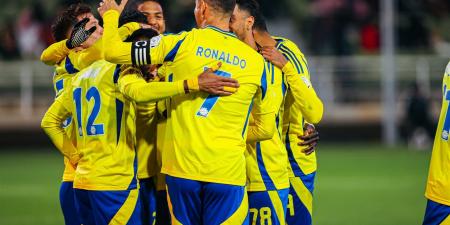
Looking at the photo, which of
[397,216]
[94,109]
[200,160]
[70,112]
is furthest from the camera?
[397,216]

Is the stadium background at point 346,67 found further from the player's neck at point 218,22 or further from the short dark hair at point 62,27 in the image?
the player's neck at point 218,22

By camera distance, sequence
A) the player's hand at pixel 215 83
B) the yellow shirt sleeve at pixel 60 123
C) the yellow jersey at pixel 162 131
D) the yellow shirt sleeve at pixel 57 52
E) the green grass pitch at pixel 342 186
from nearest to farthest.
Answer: the player's hand at pixel 215 83 → the yellow jersey at pixel 162 131 → the yellow shirt sleeve at pixel 60 123 → the yellow shirt sleeve at pixel 57 52 → the green grass pitch at pixel 342 186

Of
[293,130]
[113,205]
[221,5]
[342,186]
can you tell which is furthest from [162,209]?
[342,186]

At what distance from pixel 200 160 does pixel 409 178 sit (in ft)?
37.0

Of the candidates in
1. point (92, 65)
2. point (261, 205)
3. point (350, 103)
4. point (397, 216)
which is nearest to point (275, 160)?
point (261, 205)

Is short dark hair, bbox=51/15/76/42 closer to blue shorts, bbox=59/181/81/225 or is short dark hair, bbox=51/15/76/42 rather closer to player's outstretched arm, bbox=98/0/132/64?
player's outstretched arm, bbox=98/0/132/64

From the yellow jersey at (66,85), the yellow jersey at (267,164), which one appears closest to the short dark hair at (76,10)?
the yellow jersey at (66,85)

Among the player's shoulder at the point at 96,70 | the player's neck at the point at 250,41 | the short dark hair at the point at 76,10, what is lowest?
the player's shoulder at the point at 96,70

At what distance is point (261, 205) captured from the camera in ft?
24.2

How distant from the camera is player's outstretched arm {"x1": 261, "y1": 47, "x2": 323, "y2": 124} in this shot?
Answer: 724 cm

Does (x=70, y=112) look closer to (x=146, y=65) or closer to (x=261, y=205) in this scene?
(x=146, y=65)

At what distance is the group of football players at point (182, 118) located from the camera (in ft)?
21.7

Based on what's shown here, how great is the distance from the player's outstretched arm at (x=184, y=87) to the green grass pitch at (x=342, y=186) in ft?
20.4

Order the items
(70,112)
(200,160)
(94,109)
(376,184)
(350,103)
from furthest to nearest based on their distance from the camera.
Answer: (350,103)
(376,184)
(70,112)
(94,109)
(200,160)
